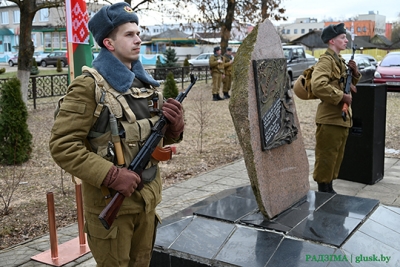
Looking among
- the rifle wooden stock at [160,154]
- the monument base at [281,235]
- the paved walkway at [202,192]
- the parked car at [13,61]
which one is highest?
the parked car at [13,61]

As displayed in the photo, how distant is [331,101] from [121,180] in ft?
9.97

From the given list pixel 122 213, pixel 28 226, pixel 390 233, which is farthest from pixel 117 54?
pixel 28 226

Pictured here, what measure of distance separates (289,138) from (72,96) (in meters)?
2.26

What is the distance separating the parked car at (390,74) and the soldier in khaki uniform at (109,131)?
1499cm

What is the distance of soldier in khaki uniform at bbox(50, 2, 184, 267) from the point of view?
229cm

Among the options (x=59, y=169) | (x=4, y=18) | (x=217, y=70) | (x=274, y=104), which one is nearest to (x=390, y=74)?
(x=217, y=70)

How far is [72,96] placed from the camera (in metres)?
2.35

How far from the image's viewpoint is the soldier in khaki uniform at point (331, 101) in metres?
4.68

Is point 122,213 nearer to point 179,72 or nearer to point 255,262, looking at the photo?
point 255,262

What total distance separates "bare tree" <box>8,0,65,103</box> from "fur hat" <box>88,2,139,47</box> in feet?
30.7

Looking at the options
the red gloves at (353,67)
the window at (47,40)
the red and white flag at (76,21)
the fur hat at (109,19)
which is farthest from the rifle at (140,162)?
the window at (47,40)

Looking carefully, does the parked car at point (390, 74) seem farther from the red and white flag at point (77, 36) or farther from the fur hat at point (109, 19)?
the fur hat at point (109, 19)

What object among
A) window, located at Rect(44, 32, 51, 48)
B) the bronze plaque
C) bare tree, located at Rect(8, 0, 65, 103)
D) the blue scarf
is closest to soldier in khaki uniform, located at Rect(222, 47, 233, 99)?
bare tree, located at Rect(8, 0, 65, 103)

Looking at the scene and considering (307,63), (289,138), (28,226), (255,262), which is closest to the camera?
(255,262)
